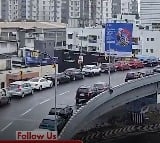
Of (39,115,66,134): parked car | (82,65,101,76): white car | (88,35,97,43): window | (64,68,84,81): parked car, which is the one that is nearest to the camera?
(39,115,66,134): parked car

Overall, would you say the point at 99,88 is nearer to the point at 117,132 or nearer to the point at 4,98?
the point at 117,132

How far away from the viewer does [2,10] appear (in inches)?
4449

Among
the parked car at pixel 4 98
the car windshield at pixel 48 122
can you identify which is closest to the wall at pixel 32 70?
the parked car at pixel 4 98

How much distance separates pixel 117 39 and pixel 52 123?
759cm

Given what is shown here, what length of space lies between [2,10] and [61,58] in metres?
68.0

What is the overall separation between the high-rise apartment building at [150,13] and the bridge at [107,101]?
145ft

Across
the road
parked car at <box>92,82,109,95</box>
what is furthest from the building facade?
parked car at <box>92,82,109,95</box>

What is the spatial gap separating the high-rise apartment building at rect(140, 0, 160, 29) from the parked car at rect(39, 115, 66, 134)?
50216 millimetres

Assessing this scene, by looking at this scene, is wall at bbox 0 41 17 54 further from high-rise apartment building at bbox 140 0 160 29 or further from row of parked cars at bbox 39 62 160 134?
high-rise apartment building at bbox 140 0 160 29

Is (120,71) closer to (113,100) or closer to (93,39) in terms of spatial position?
(113,100)

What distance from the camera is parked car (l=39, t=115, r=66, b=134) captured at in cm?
2095

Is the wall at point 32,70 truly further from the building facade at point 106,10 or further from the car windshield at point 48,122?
the building facade at point 106,10

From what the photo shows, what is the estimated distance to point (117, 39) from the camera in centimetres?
2656

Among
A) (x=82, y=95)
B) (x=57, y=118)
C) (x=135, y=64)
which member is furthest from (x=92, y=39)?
(x=57, y=118)
